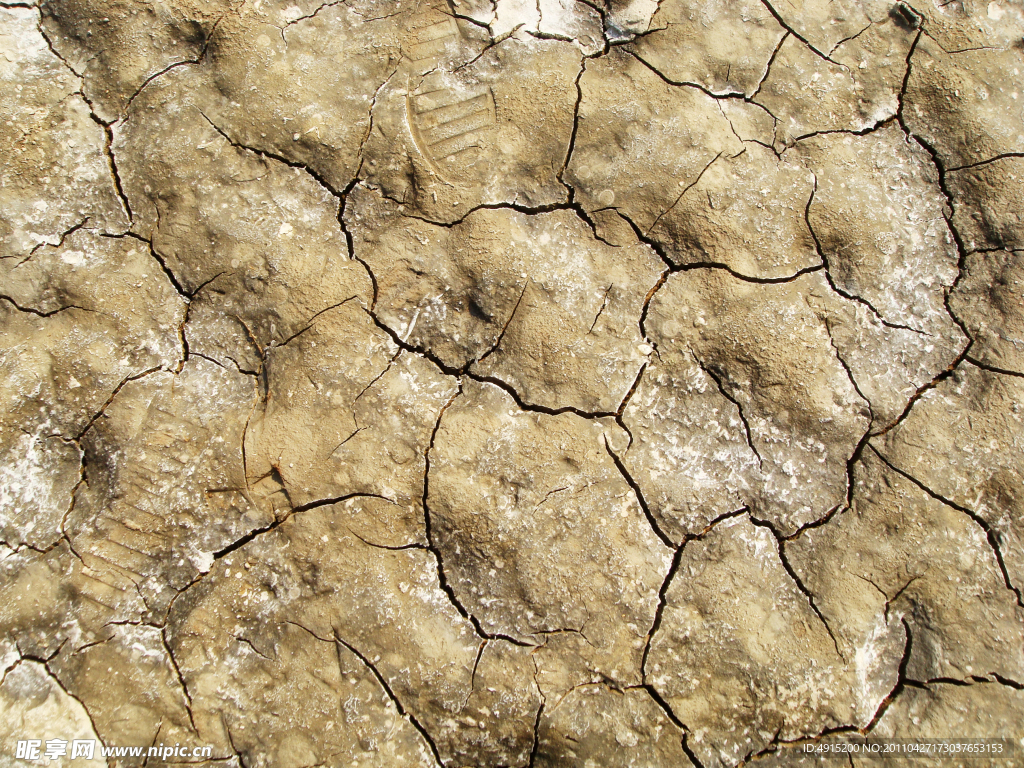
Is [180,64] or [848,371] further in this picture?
[180,64]

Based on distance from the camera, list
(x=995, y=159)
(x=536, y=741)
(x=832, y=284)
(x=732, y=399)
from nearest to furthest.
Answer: (x=536, y=741), (x=732, y=399), (x=832, y=284), (x=995, y=159)

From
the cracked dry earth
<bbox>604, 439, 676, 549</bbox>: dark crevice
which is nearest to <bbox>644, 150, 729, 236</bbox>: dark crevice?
the cracked dry earth

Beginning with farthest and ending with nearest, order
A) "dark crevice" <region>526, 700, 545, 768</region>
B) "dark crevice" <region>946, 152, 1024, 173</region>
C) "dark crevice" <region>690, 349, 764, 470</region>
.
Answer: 1. "dark crevice" <region>946, 152, 1024, 173</region>
2. "dark crevice" <region>690, 349, 764, 470</region>
3. "dark crevice" <region>526, 700, 545, 768</region>

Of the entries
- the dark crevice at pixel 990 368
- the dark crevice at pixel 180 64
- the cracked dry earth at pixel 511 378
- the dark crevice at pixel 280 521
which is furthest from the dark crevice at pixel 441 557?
the dark crevice at pixel 990 368

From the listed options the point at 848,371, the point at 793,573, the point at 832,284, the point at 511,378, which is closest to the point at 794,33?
the point at 832,284

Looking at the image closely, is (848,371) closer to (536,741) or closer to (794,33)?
(794,33)

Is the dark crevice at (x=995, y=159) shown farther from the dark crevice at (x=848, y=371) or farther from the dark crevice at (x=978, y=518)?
the dark crevice at (x=978, y=518)

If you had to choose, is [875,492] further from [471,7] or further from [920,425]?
[471,7]

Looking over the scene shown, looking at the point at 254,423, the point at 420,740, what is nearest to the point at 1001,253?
the point at 420,740

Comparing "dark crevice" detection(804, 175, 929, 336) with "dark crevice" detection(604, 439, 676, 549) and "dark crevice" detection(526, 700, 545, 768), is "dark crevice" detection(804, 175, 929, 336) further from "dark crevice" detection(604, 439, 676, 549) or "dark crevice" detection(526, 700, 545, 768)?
"dark crevice" detection(526, 700, 545, 768)
